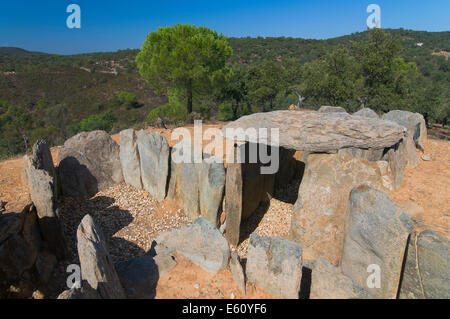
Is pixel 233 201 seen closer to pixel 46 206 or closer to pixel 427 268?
pixel 427 268

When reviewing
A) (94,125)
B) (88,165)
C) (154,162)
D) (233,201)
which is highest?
(94,125)

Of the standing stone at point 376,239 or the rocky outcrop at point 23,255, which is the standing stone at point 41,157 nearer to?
the rocky outcrop at point 23,255

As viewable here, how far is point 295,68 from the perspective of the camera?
71.7 feet

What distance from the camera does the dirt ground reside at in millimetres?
4160

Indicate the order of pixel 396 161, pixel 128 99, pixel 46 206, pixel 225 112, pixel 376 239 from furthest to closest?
1. pixel 128 99
2. pixel 225 112
3. pixel 396 161
4. pixel 46 206
5. pixel 376 239

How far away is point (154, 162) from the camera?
6980 millimetres

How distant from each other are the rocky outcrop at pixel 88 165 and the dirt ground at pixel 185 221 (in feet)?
1.25

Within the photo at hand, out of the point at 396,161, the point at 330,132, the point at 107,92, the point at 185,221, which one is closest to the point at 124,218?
the point at 185,221

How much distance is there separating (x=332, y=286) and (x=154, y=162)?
5045 millimetres

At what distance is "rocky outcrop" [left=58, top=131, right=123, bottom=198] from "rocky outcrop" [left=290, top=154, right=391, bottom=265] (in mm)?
5320
